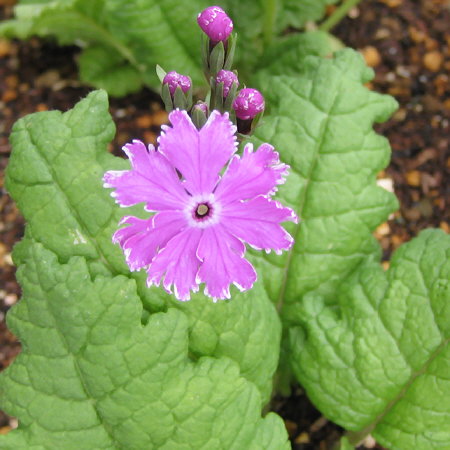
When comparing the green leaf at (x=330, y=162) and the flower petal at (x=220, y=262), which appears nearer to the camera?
the flower petal at (x=220, y=262)

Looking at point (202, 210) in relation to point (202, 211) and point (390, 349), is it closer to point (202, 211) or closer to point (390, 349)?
point (202, 211)

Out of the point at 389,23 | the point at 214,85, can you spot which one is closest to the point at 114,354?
the point at 214,85

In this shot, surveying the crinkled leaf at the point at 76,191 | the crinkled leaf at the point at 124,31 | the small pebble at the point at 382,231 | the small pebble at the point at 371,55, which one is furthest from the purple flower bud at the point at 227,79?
the small pebble at the point at 371,55

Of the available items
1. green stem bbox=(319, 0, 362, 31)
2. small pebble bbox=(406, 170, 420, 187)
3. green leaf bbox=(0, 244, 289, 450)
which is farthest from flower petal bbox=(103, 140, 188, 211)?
green stem bbox=(319, 0, 362, 31)

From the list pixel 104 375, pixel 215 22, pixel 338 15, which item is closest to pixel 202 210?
pixel 215 22

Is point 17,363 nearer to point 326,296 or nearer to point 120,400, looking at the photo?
point 120,400

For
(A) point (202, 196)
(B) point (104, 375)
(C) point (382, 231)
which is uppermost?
(A) point (202, 196)

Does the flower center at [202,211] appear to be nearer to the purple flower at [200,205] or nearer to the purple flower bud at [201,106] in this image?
the purple flower at [200,205]
